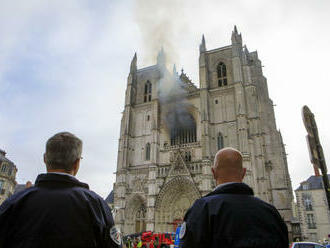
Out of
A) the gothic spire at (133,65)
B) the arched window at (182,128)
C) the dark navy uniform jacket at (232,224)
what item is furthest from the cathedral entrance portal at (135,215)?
the dark navy uniform jacket at (232,224)

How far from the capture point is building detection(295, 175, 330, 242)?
32344 millimetres

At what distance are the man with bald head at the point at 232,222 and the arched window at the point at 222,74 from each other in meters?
27.0

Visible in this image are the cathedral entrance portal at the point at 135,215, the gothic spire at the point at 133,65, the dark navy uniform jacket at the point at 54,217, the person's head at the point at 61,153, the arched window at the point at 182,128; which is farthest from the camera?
the gothic spire at the point at 133,65

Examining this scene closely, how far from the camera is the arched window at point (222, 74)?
28064 millimetres

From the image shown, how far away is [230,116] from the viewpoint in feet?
83.1

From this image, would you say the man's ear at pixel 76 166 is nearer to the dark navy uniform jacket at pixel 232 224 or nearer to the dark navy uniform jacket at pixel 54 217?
the dark navy uniform jacket at pixel 54 217

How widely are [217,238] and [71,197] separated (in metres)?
0.98

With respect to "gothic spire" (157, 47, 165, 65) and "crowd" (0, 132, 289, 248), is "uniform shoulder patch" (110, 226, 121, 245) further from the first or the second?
"gothic spire" (157, 47, 165, 65)

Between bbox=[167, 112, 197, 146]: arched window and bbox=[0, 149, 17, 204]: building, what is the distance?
1802 centimetres

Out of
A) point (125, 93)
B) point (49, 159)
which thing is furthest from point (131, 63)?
point (49, 159)

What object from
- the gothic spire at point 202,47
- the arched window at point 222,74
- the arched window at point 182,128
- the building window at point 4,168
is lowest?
the building window at point 4,168

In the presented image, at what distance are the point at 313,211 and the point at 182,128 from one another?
70.7 feet

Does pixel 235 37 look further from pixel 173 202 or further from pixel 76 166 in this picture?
pixel 76 166

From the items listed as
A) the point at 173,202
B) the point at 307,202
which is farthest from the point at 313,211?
the point at 173,202
